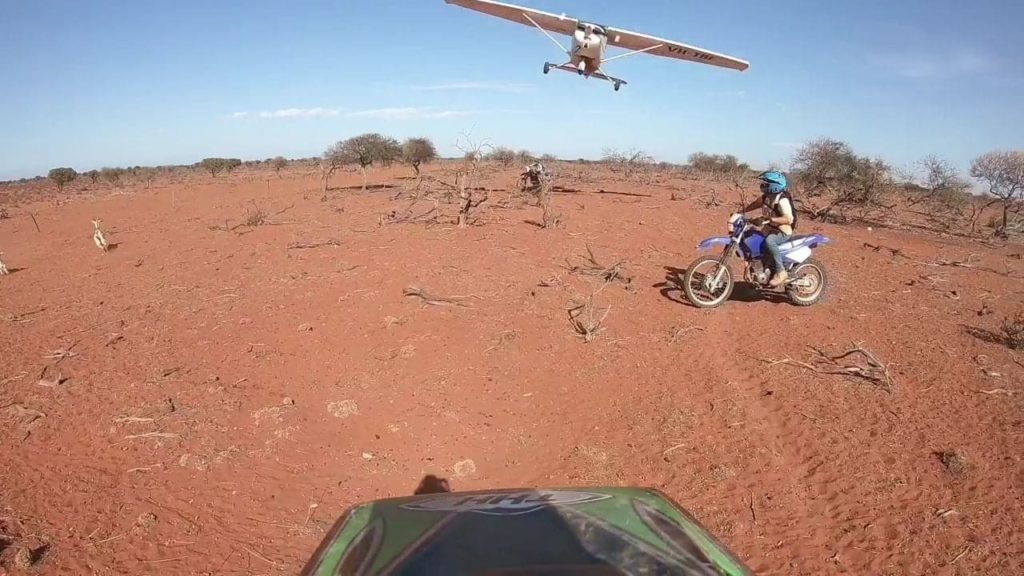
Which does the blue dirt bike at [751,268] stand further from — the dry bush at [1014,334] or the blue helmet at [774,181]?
the dry bush at [1014,334]

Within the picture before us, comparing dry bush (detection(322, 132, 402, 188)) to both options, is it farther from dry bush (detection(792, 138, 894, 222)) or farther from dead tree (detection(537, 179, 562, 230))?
dry bush (detection(792, 138, 894, 222))

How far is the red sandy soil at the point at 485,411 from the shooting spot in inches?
139

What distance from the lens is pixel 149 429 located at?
467 cm

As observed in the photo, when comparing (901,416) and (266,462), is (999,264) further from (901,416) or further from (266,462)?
(266,462)

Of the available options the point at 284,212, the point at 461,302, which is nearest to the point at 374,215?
the point at 284,212

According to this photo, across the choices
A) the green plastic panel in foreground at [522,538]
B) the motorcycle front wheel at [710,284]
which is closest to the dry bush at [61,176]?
the motorcycle front wheel at [710,284]

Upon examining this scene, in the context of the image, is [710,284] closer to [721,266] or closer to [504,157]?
[721,266]

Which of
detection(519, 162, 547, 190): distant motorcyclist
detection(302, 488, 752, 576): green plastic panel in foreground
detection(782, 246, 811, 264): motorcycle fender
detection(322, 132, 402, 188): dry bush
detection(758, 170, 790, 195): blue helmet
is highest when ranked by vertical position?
detection(322, 132, 402, 188): dry bush

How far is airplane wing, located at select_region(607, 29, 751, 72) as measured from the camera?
47.1 ft

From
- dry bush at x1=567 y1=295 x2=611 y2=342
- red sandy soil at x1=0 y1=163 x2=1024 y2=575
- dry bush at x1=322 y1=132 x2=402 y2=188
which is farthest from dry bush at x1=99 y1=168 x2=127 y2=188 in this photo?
dry bush at x1=567 y1=295 x2=611 y2=342

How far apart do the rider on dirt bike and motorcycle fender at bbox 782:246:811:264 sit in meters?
0.13

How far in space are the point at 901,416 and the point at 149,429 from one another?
21.3 feet

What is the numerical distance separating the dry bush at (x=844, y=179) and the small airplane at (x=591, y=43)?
4597 mm

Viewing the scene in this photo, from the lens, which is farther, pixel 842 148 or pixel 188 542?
pixel 842 148
